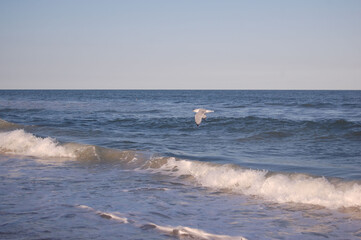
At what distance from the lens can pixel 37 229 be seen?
5.03 metres

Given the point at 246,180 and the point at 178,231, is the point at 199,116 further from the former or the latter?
the point at 178,231

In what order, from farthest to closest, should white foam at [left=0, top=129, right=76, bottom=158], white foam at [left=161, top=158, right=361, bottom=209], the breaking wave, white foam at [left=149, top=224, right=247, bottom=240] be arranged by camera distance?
white foam at [left=0, top=129, right=76, bottom=158]
the breaking wave
white foam at [left=161, top=158, right=361, bottom=209]
white foam at [left=149, top=224, right=247, bottom=240]

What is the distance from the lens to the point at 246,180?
7840mm

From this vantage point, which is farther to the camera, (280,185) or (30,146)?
(30,146)

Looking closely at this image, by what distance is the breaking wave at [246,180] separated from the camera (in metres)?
6.63

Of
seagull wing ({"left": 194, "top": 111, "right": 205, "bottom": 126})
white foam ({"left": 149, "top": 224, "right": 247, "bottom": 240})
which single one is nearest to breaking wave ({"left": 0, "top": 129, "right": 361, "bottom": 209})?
white foam ({"left": 149, "top": 224, "right": 247, "bottom": 240})

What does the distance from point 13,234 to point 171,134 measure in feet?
39.9

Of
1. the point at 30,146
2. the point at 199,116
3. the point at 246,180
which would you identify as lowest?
the point at 30,146

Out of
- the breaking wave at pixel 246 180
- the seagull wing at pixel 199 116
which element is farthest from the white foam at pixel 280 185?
the seagull wing at pixel 199 116

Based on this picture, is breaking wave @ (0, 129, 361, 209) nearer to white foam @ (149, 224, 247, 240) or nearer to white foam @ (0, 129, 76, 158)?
white foam @ (0, 129, 76, 158)

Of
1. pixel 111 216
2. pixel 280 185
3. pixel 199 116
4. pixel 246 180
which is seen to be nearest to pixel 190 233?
pixel 111 216

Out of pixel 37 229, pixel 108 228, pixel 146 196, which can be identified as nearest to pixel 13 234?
pixel 37 229

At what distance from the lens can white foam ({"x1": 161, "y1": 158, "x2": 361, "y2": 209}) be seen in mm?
6527

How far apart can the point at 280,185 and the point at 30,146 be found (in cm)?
888
